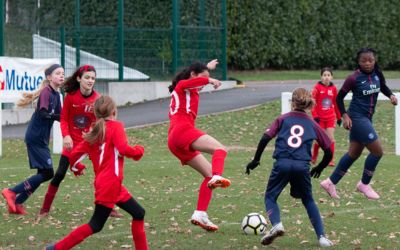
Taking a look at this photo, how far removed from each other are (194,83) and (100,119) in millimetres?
2006

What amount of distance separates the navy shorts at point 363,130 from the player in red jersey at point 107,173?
14.7ft

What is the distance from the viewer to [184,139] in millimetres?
10477

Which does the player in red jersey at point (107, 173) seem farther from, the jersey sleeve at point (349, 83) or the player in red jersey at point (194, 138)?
the jersey sleeve at point (349, 83)

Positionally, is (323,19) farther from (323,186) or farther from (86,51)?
(323,186)

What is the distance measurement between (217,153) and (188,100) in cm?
69

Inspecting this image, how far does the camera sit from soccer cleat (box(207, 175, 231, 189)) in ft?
32.6

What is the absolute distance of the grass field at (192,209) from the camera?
32.2 feet

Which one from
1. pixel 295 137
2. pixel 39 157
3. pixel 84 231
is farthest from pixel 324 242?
pixel 39 157

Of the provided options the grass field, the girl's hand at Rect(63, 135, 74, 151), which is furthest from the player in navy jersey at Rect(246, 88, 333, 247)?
the girl's hand at Rect(63, 135, 74, 151)

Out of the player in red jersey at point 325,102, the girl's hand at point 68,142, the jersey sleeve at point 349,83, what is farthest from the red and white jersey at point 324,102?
the girl's hand at point 68,142

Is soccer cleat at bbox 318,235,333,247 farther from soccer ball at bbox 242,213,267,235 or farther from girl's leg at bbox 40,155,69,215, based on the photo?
girl's leg at bbox 40,155,69,215

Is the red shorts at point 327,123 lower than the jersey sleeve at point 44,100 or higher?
lower

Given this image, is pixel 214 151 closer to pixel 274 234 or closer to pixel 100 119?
pixel 274 234

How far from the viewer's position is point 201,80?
10477 millimetres
